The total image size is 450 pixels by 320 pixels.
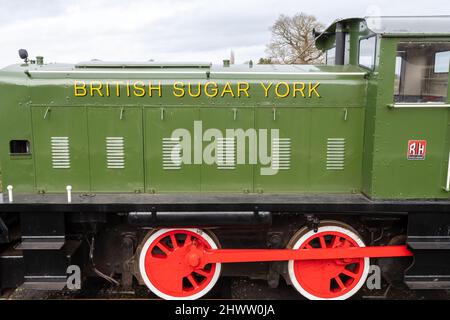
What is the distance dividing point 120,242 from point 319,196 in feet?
8.68

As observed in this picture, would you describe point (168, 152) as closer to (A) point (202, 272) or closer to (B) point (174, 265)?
(B) point (174, 265)

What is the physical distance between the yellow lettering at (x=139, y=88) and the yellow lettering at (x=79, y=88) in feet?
2.03

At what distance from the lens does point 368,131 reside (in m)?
4.86

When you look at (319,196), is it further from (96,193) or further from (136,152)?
(96,193)

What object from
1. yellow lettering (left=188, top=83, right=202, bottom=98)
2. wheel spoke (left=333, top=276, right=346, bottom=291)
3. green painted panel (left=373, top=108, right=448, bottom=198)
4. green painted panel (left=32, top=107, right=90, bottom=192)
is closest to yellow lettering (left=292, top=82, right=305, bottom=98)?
green painted panel (left=373, top=108, right=448, bottom=198)

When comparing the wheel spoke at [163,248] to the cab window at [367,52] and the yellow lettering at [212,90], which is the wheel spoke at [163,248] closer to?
the yellow lettering at [212,90]

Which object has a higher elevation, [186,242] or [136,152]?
[136,152]

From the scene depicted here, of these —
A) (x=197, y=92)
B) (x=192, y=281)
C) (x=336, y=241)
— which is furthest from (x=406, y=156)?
(x=192, y=281)

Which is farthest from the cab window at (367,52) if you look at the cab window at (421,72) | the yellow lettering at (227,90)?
the yellow lettering at (227,90)

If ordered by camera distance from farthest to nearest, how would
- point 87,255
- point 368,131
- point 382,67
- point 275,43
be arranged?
point 275,43
point 87,255
point 368,131
point 382,67

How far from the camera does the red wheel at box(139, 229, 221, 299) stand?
500 cm

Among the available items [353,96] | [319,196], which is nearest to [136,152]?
[319,196]

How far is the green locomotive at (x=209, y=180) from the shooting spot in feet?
15.5

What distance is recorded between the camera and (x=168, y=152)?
16.6ft
